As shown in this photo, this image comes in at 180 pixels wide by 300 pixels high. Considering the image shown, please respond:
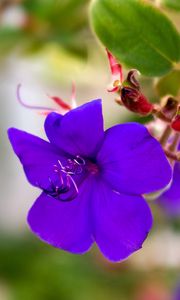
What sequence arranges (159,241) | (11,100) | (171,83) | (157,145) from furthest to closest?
(11,100) → (159,241) → (171,83) → (157,145)

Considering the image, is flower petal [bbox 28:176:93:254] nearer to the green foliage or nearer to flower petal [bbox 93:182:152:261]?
flower petal [bbox 93:182:152:261]

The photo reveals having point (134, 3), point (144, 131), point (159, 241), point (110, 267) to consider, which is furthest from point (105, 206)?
point (159, 241)

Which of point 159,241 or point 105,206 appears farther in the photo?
point 159,241

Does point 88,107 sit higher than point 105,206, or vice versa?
point 88,107

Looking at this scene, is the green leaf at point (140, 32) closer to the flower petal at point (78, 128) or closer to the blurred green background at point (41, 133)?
the flower petal at point (78, 128)

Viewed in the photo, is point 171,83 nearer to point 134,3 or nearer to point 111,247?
point 134,3

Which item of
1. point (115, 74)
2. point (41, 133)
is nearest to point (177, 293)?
point (115, 74)
